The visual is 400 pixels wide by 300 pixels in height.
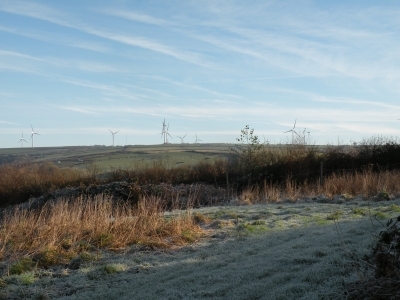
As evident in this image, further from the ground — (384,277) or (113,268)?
(384,277)

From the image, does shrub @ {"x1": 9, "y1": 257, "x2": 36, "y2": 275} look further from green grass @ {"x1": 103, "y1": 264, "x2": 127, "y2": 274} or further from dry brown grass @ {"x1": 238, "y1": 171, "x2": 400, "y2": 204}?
dry brown grass @ {"x1": 238, "y1": 171, "x2": 400, "y2": 204}

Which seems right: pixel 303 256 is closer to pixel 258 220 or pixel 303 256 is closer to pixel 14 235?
pixel 258 220

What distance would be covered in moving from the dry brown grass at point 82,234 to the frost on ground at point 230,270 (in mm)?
513

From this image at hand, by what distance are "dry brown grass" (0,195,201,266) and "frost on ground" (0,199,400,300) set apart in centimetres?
51

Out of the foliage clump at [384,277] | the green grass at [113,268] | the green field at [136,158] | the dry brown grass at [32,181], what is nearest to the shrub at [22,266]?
the green grass at [113,268]

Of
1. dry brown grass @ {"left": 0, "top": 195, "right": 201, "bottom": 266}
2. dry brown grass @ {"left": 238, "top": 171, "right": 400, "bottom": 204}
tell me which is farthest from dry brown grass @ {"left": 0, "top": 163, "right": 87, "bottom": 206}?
A: dry brown grass @ {"left": 0, "top": 195, "right": 201, "bottom": 266}

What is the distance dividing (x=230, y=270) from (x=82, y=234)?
444 cm

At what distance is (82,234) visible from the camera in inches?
423

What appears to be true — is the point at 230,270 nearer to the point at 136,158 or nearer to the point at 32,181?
the point at 32,181

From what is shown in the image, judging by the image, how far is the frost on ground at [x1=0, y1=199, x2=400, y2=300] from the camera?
6281 millimetres

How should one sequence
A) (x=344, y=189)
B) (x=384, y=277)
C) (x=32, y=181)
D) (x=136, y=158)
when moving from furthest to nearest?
(x=136, y=158), (x=32, y=181), (x=344, y=189), (x=384, y=277)

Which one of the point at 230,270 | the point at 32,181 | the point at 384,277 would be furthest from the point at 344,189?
the point at 32,181

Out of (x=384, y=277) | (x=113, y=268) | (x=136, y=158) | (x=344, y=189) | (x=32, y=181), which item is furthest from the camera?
(x=136, y=158)

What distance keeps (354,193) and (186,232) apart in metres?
9.19
